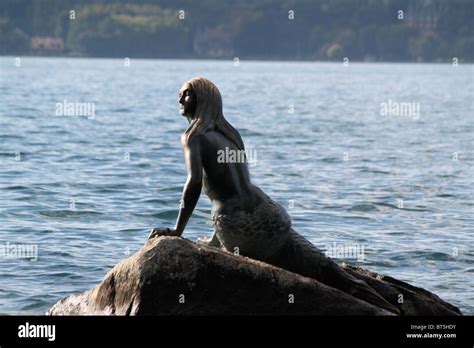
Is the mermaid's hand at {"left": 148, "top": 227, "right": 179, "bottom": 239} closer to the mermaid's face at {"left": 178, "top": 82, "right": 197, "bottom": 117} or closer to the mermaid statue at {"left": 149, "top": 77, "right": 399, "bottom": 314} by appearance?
the mermaid statue at {"left": 149, "top": 77, "right": 399, "bottom": 314}

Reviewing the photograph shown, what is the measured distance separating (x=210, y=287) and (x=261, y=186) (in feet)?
52.9

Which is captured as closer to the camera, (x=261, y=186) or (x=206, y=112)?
(x=206, y=112)

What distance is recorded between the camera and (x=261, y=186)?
27781 millimetres

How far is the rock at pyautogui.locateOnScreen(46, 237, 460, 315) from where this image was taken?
11602 millimetres

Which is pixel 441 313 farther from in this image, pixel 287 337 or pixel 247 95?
pixel 247 95

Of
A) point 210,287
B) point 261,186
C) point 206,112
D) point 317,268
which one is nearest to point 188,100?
point 206,112

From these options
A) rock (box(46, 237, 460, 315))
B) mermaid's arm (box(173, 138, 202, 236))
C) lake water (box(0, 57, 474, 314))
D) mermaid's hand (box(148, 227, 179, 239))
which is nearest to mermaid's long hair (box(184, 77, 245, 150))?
mermaid's arm (box(173, 138, 202, 236))

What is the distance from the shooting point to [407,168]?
33219 millimetres

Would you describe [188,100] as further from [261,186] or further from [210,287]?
[261,186]

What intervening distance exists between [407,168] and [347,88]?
75.1m

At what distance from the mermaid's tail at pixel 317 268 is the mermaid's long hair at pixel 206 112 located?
1191 millimetres

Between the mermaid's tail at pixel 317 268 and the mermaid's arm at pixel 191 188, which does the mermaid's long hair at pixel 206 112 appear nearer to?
the mermaid's arm at pixel 191 188

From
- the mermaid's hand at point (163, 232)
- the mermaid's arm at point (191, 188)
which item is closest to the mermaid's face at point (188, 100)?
the mermaid's arm at point (191, 188)

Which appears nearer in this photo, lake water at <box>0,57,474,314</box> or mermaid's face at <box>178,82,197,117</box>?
mermaid's face at <box>178,82,197,117</box>
